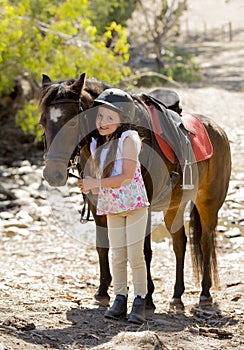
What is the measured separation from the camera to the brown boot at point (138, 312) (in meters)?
4.53

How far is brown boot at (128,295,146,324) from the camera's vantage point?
4.53m

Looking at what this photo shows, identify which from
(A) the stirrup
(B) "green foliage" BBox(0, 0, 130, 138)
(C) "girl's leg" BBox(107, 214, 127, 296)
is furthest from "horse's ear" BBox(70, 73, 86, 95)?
(B) "green foliage" BBox(0, 0, 130, 138)

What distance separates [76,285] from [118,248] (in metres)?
1.88

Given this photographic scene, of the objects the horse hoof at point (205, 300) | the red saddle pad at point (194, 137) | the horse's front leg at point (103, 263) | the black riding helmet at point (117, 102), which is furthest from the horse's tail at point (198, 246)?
the black riding helmet at point (117, 102)

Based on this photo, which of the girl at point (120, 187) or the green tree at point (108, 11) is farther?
the green tree at point (108, 11)

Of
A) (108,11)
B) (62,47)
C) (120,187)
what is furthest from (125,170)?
(108,11)

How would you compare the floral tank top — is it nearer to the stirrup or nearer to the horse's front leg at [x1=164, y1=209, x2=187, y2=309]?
the stirrup

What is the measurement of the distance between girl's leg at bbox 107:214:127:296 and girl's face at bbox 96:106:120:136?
59 centimetres

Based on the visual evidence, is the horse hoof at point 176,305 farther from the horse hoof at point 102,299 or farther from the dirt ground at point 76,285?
the horse hoof at point 102,299

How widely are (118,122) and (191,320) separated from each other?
177 centimetres

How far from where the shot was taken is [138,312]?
4.56m

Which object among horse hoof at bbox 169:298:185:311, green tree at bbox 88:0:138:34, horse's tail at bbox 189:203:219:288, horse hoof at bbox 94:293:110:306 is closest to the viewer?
horse hoof at bbox 94:293:110:306

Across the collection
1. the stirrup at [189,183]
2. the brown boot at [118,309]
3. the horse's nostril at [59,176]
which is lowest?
the brown boot at [118,309]

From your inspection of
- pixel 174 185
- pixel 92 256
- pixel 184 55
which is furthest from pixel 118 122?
pixel 184 55
